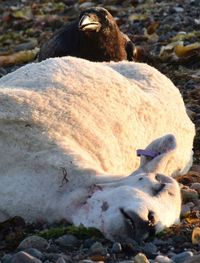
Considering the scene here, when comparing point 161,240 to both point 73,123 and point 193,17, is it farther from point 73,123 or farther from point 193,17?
point 193,17

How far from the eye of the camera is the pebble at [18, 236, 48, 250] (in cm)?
528

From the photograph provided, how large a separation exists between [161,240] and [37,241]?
77 centimetres

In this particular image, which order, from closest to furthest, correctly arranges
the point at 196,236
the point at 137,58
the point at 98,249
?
the point at 98,249 < the point at 196,236 < the point at 137,58

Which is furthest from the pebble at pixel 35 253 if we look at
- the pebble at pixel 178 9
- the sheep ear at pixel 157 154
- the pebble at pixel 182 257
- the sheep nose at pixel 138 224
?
the pebble at pixel 178 9

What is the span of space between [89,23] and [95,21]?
0.15m

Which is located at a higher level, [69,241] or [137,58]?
[69,241]

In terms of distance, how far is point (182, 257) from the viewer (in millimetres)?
5094

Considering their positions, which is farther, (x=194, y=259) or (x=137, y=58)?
(x=137, y=58)

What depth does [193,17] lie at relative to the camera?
15.6 m

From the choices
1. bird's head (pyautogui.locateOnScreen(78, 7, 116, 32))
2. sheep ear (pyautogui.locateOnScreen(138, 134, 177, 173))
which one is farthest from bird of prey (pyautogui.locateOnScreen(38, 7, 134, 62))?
sheep ear (pyautogui.locateOnScreen(138, 134, 177, 173))

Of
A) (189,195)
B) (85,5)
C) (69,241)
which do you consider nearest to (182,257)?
(69,241)

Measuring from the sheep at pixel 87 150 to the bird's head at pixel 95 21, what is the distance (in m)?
5.01

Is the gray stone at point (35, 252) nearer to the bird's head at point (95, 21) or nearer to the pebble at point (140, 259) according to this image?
the pebble at point (140, 259)

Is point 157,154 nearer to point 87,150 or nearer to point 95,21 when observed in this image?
point 87,150
